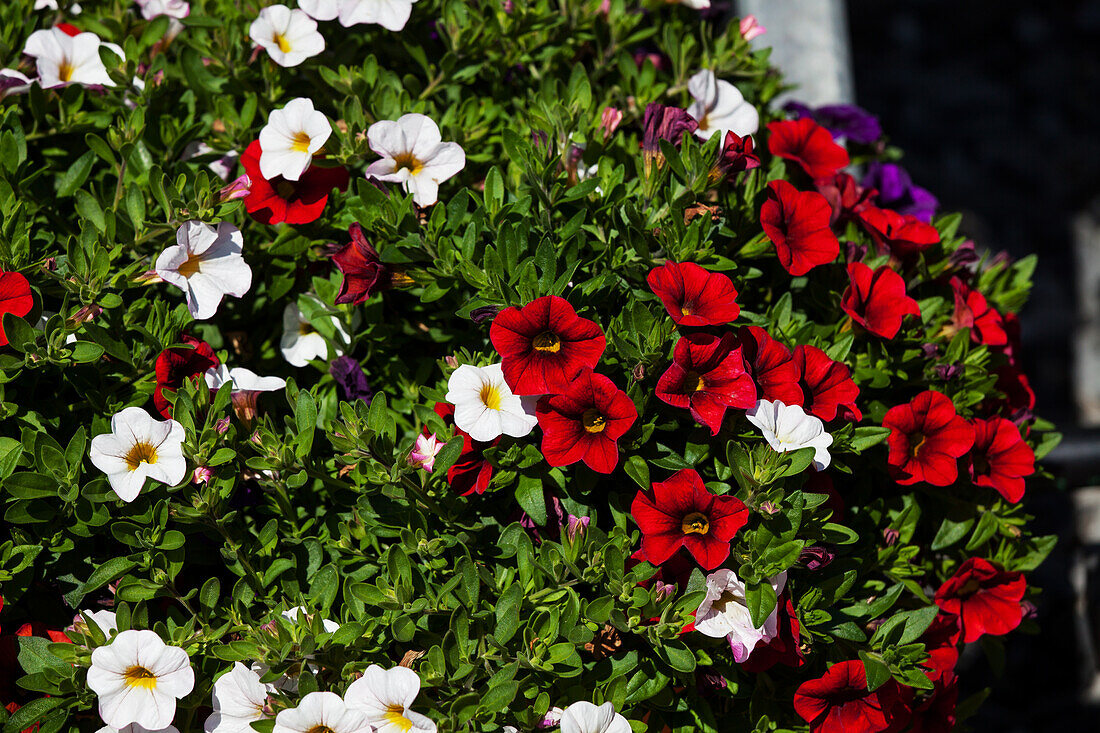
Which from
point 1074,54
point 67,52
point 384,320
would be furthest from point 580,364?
point 1074,54

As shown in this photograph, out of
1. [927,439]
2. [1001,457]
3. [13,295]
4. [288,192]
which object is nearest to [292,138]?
[288,192]

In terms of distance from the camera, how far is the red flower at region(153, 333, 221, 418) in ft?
4.22

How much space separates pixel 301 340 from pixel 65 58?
611 millimetres

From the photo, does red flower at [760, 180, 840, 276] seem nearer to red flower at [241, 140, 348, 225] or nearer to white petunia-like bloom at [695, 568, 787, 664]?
white petunia-like bloom at [695, 568, 787, 664]

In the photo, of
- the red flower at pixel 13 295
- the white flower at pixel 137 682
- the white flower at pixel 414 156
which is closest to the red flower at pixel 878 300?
the white flower at pixel 414 156

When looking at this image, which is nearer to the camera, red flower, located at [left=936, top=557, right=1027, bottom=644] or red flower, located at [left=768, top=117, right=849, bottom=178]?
red flower, located at [left=936, top=557, right=1027, bottom=644]

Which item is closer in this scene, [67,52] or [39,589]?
[39,589]

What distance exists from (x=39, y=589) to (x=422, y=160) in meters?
0.84

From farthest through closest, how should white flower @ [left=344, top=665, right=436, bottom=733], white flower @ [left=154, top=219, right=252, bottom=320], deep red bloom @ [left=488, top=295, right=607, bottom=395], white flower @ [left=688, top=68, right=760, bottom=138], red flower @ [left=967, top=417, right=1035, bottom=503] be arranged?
white flower @ [left=688, top=68, right=760, bottom=138] < red flower @ [left=967, top=417, right=1035, bottom=503] < white flower @ [left=154, top=219, right=252, bottom=320] < deep red bloom @ [left=488, top=295, right=607, bottom=395] < white flower @ [left=344, top=665, right=436, bottom=733]

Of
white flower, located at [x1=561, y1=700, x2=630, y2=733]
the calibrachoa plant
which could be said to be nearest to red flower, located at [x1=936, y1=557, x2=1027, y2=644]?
the calibrachoa plant

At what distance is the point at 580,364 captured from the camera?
1198mm

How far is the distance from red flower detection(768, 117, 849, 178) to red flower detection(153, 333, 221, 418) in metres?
0.96

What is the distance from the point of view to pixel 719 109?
60.8 inches

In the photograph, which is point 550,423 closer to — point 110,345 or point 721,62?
point 110,345
